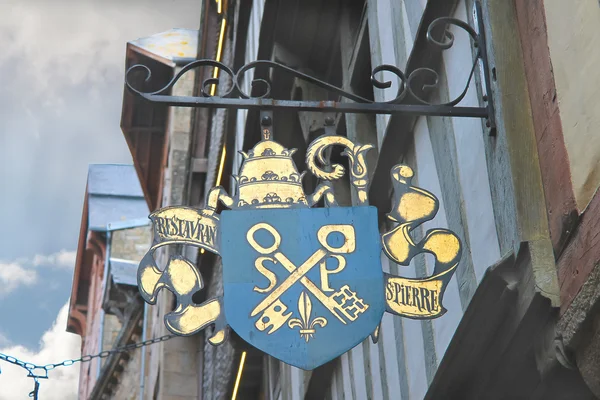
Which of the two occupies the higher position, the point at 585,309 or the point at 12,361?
the point at 12,361

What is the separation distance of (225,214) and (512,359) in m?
1.15

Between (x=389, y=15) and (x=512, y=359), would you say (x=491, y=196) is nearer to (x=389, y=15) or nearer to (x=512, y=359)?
(x=512, y=359)

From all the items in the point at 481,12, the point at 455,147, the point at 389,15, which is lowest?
the point at 455,147

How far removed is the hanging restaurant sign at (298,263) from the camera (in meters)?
3.85

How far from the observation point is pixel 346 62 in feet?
26.7

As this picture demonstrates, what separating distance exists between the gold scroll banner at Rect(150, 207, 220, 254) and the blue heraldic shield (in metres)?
0.04

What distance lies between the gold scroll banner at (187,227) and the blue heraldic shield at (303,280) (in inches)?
1.7

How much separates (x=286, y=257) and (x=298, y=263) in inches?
1.9

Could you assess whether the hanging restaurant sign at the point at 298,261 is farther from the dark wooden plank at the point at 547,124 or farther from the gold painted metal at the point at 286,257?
the dark wooden plank at the point at 547,124

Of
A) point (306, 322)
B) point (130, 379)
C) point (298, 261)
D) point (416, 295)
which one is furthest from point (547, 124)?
point (130, 379)

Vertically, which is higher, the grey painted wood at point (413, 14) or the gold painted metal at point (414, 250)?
the grey painted wood at point (413, 14)

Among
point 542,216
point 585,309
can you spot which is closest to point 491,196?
point 542,216

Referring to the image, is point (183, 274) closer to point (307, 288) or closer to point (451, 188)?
point (307, 288)

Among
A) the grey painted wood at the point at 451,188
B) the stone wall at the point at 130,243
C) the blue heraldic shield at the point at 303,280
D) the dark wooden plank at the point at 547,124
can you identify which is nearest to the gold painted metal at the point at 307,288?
the blue heraldic shield at the point at 303,280
